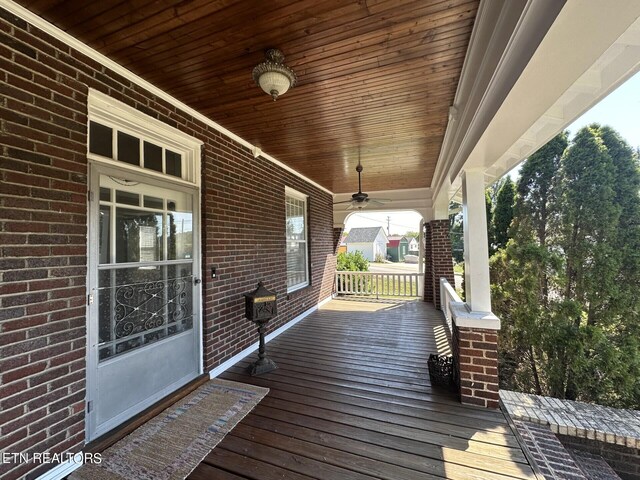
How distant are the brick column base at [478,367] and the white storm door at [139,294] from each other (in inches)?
106

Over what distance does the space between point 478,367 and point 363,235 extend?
89.1 feet

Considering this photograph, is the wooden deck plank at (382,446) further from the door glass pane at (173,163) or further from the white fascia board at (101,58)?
the white fascia board at (101,58)

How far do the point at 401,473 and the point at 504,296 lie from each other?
16.2ft

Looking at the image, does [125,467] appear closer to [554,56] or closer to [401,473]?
[401,473]

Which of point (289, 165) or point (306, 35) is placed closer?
point (306, 35)

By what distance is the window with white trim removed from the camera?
516cm

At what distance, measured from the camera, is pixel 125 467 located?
1.72 metres

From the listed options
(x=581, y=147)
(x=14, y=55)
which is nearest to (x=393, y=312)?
(x=581, y=147)

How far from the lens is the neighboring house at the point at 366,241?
28.4 meters

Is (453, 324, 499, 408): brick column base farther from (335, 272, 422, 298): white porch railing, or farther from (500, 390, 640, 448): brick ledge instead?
(335, 272, 422, 298): white porch railing

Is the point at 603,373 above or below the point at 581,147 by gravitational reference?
below

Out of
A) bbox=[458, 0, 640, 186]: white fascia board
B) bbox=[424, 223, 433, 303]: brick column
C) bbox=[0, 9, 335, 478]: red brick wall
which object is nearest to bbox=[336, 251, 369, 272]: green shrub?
bbox=[424, 223, 433, 303]: brick column

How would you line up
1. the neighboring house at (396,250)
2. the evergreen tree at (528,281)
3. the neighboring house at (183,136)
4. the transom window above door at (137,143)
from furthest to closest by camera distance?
the neighboring house at (396,250) → the evergreen tree at (528,281) → the transom window above door at (137,143) → the neighboring house at (183,136)

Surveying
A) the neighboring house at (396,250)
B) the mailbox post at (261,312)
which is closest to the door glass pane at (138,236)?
the mailbox post at (261,312)
